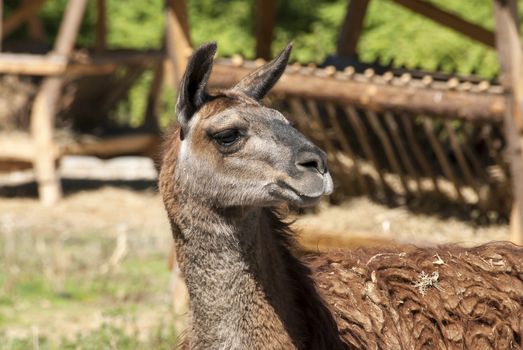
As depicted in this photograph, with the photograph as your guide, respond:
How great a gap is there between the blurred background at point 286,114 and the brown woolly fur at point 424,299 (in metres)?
0.73

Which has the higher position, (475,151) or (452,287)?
(452,287)

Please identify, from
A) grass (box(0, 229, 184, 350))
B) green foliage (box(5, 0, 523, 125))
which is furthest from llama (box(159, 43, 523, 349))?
green foliage (box(5, 0, 523, 125))

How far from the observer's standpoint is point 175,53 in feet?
27.3

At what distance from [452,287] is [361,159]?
419cm

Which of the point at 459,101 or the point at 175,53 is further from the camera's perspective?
the point at 175,53

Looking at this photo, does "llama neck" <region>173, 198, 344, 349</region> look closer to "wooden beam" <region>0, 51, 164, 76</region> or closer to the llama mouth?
the llama mouth

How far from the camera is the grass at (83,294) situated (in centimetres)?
708

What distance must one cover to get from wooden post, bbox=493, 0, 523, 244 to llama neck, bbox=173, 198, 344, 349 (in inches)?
134

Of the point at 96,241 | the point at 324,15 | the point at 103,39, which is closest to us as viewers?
the point at 96,241

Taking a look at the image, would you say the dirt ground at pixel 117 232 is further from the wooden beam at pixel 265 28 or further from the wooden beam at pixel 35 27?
the wooden beam at pixel 35 27

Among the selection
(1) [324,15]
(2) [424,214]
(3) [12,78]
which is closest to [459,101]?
(2) [424,214]

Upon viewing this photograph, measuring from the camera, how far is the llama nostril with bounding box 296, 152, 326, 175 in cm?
391

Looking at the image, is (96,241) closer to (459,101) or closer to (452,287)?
(459,101)

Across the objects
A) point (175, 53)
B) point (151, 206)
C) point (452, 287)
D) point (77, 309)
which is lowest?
point (151, 206)
